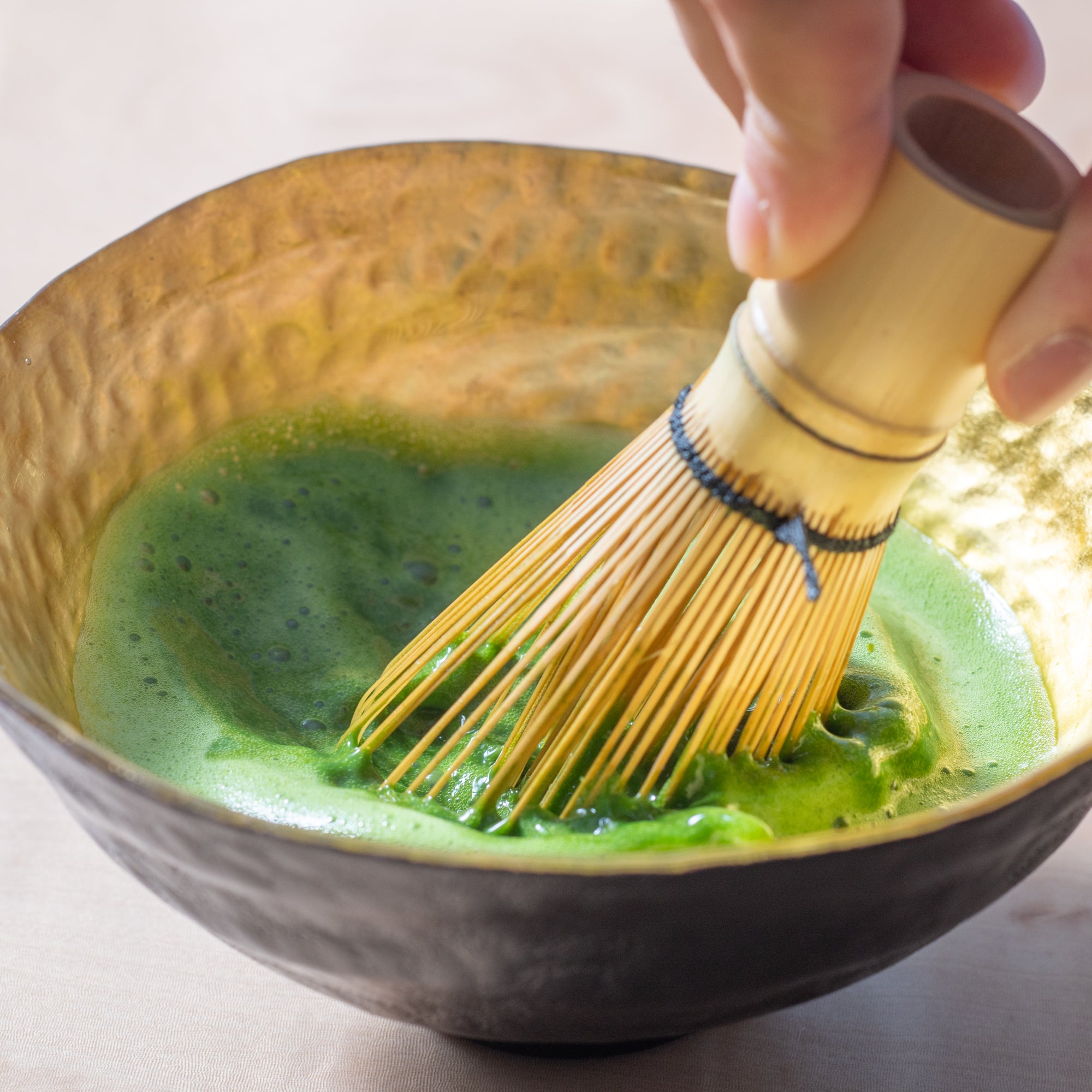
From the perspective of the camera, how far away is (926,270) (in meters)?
0.43

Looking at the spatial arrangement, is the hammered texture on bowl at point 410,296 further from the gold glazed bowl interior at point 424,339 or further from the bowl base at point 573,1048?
the bowl base at point 573,1048

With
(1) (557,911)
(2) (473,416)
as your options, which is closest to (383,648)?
(2) (473,416)

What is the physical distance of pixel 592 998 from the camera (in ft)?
1.35

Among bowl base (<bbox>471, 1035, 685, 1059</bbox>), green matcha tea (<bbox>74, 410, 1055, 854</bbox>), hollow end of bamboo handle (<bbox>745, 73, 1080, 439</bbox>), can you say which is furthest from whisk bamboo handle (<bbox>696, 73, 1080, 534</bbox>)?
bowl base (<bbox>471, 1035, 685, 1059</bbox>)

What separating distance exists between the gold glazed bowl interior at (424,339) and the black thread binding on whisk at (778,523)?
169 mm

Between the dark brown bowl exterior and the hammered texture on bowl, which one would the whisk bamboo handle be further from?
the hammered texture on bowl

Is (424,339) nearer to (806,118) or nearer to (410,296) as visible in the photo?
(410,296)

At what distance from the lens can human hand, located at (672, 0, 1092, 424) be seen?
14.9 inches

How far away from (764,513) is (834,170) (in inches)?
5.2

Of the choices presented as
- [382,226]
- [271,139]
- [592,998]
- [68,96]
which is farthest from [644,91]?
[592,998]

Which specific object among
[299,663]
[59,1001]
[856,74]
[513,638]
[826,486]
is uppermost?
[856,74]

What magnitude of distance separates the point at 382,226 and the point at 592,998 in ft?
1.71

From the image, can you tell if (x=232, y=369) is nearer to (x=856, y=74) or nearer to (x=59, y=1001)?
(x=59, y=1001)

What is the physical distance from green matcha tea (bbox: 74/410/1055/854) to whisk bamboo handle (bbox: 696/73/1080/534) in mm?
125
